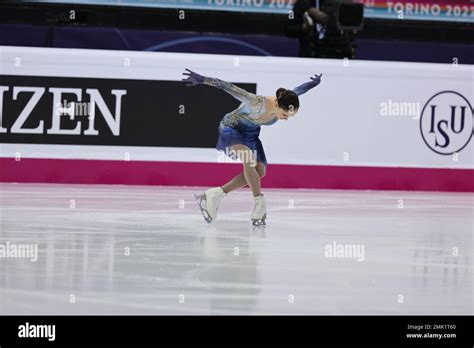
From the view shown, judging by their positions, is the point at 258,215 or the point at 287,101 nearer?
the point at 287,101

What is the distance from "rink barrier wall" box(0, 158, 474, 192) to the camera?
35.1ft

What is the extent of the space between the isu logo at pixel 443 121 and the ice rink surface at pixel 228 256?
1.66 metres

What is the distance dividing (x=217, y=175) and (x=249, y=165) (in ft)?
10.8

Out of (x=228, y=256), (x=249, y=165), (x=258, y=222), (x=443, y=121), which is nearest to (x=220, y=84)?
(x=249, y=165)

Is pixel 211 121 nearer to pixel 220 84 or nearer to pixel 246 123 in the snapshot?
pixel 246 123

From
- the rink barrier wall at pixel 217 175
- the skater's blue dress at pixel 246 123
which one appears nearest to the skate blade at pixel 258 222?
the skater's blue dress at pixel 246 123

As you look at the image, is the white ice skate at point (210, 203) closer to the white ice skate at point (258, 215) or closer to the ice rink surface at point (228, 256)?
the ice rink surface at point (228, 256)

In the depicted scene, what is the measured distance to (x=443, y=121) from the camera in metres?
11.5

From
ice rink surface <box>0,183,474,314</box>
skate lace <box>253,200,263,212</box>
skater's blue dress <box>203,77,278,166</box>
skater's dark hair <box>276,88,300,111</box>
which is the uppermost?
skater's dark hair <box>276,88,300,111</box>

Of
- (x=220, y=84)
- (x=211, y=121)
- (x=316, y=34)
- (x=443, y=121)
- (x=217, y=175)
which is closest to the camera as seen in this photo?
(x=220, y=84)

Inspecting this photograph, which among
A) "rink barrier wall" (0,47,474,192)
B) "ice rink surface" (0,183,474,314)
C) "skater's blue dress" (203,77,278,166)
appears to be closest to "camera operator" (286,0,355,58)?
"rink barrier wall" (0,47,474,192)

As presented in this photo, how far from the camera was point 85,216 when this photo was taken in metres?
7.87

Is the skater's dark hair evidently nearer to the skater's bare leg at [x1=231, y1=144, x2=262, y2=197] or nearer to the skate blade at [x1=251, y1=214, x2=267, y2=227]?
the skater's bare leg at [x1=231, y1=144, x2=262, y2=197]

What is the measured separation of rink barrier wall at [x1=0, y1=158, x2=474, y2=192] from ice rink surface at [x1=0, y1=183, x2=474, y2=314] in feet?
2.40
